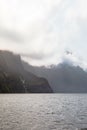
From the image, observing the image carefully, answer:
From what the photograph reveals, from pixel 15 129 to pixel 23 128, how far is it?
216cm

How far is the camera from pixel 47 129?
196 feet

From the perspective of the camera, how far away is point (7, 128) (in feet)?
200

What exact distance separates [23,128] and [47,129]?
5580 millimetres

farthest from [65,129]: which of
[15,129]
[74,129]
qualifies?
[15,129]

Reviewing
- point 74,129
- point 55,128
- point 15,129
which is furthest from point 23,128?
point 74,129

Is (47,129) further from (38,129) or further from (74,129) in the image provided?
(74,129)

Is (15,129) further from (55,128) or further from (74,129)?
(74,129)

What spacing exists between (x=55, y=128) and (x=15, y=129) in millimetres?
9326

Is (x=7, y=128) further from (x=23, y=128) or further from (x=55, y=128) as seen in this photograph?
(x=55, y=128)

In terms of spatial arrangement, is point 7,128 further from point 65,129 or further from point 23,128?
point 65,129

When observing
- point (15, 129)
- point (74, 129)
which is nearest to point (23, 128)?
point (15, 129)

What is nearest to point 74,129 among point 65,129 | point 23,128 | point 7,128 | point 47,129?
point 65,129

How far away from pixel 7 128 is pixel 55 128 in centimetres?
1108

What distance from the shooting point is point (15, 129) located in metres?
59.3
